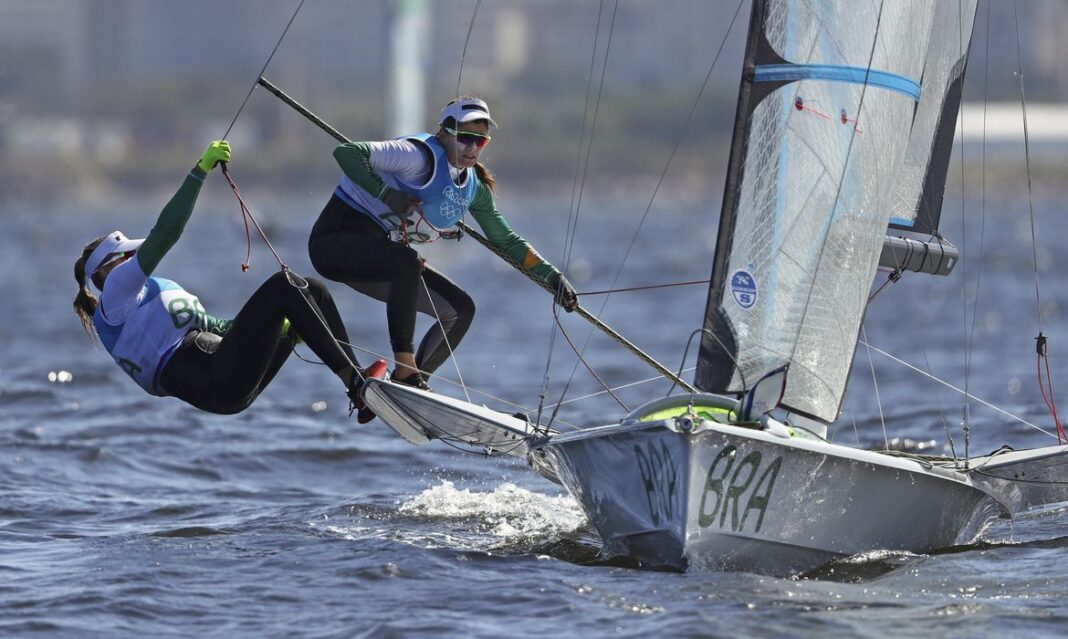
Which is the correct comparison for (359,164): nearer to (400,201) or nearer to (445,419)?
(400,201)

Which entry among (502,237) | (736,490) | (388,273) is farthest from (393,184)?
(736,490)

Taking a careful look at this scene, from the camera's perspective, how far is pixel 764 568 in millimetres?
6090

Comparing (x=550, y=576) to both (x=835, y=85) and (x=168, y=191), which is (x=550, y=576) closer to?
(x=835, y=85)

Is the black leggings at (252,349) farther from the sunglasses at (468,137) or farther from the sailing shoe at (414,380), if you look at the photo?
the sunglasses at (468,137)

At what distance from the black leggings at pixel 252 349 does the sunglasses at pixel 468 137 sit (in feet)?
2.67

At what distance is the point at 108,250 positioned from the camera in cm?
677

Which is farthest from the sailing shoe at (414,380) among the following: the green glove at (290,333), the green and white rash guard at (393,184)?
the green and white rash guard at (393,184)

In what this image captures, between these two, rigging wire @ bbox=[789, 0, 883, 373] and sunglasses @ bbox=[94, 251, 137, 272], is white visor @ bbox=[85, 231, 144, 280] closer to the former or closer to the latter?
sunglasses @ bbox=[94, 251, 137, 272]

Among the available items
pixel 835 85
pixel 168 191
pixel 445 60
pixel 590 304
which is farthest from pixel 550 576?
pixel 445 60

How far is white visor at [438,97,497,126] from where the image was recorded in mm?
6745

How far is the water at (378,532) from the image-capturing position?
5691 millimetres

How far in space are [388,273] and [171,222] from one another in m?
0.96

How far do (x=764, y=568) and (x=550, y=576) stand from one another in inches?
31.3

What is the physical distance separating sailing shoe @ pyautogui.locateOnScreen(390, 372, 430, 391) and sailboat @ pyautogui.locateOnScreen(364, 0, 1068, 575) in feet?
0.49
